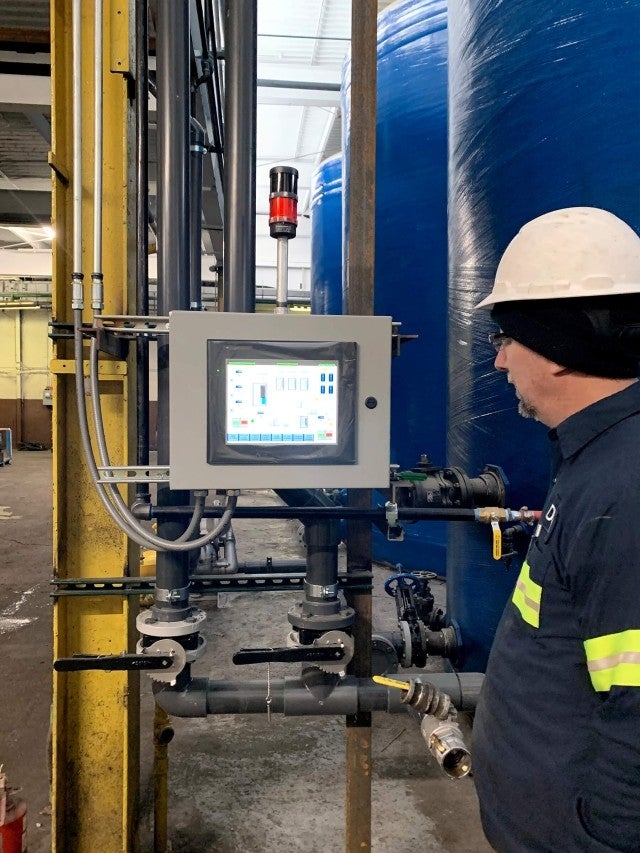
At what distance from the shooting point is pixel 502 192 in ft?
5.59

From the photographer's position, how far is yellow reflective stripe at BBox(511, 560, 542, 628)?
0.79m

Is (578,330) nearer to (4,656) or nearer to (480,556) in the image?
(480,556)

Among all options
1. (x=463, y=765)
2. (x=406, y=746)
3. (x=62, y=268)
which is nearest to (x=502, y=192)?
(x=62, y=268)

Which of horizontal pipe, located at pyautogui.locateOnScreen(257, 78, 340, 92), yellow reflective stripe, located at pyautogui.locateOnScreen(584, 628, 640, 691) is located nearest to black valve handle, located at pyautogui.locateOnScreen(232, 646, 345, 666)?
yellow reflective stripe, located at pyautogui.locateOnScreen(584, 628, 640, 691)

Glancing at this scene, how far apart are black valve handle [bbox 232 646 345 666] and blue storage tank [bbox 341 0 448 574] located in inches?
84.0

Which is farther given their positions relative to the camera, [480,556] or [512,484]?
[480,556]

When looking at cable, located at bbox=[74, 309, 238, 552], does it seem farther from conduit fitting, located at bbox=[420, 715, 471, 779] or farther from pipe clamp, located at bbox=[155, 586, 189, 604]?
conduit fitting, located at bbox=[420, 715, 471, 779]

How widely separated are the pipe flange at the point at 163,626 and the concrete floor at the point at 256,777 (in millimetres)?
761

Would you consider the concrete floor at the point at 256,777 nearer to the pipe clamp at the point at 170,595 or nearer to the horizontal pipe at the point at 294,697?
Answer: the horizontal pipe at the point at 294,697

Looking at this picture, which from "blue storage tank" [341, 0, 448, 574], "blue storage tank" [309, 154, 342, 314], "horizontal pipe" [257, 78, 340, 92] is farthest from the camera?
"horizontal pipe" [257, 78, 340, 92]

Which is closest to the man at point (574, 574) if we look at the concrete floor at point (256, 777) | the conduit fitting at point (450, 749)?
the conduit fitting at point (450, 749)

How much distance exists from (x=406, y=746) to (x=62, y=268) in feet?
6.18

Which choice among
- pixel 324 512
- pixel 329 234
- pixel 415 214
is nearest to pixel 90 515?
pixel 324 512

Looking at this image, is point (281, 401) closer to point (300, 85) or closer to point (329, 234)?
point (329, 234)
